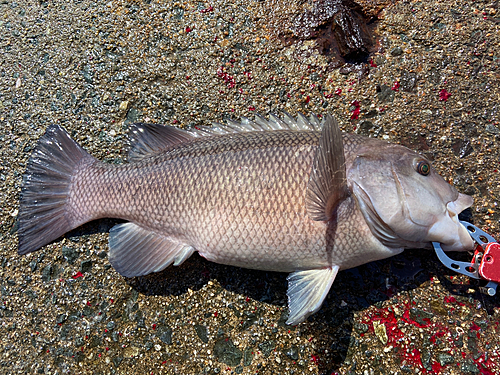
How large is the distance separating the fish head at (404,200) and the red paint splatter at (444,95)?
775 millimetres

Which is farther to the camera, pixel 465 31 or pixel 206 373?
A: pixel 465 31

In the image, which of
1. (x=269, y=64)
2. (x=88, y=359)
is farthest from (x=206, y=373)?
(x=269, y=64)

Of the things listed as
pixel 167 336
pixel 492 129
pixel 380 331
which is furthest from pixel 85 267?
pixel 492 129

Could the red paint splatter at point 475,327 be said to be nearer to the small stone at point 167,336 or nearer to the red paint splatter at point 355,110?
the red paint splatter at point 355,110

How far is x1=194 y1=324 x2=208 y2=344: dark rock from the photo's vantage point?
2.15 meters

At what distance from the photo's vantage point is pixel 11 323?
2393 mm

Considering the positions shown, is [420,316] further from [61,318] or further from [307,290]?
[61,318]

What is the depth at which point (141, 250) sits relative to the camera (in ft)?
7.03

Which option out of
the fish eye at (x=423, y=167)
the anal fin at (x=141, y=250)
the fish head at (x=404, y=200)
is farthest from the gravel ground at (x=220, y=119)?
the fish eye at (x=423, y=167)

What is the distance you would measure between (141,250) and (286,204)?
1.06 metres

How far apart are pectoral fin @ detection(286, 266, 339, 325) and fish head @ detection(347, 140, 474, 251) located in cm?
38

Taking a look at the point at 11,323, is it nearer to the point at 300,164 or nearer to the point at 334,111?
the point at 300,164

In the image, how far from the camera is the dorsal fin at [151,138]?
7.38 feet

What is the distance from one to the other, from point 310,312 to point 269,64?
72.9 inches
